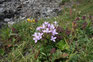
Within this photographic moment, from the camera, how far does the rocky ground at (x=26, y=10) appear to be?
4424mm

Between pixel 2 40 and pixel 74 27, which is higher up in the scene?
pixel 74 27

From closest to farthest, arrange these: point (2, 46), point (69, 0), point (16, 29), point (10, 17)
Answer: point (2, 46)
point (16, 29)
point (10, 17)
point (69, 0)

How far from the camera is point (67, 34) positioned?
2613 mm

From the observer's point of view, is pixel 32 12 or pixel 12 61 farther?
pixel 32 12

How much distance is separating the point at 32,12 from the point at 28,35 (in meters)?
1.85

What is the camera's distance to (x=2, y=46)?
2797 millimetres

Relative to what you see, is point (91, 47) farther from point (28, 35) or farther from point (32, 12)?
point (32, 12)

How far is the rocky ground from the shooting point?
174 inches

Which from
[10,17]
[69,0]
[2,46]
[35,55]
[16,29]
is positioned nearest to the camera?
[35,55]

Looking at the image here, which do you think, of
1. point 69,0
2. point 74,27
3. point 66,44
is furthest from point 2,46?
point 69,0

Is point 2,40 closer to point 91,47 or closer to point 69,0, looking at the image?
point 91,47

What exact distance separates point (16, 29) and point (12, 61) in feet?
3.42

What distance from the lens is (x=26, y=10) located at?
15.9 feet

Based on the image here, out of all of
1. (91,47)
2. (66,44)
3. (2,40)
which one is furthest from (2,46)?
(91,47)
